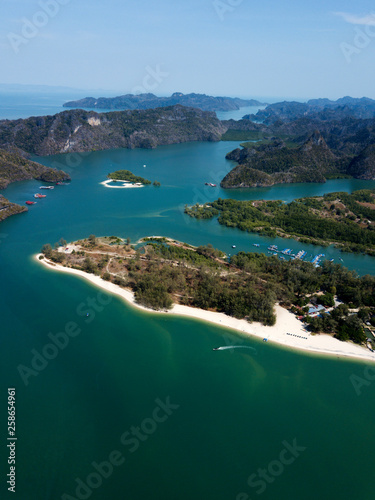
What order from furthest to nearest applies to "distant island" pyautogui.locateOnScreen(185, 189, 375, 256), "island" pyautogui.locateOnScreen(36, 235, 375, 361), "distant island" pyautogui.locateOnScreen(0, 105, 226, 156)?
"distant island" pyautogui.locateOnScreen(0, 105, 226, 156), "distant island" pyautogui.locateOnScreen(185, 189, 375, 256), "island" pyautogui.locateOnScreen(36, 235, 375, 361)

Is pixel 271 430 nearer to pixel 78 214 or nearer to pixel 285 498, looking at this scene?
pixel 285 498

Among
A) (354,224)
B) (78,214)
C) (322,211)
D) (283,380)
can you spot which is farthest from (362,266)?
(78,214)

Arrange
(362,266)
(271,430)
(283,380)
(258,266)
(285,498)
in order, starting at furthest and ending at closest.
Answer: (362,266) → (258,266) → (283,380) → (271,430) → (285,498)

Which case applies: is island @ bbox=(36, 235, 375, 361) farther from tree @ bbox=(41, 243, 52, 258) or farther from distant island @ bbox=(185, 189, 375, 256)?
distant island @ bbox=(185, 189, 375, 256)

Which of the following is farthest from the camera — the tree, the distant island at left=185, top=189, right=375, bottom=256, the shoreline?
the distant island at left=185, top=189, right=375, bottom=256

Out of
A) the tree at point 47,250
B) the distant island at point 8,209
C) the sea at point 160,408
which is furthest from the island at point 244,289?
the distant island at point 8,209

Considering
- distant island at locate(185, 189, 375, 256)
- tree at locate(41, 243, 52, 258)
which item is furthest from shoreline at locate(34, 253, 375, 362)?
distant island at locate(185, 189, 375, 256)

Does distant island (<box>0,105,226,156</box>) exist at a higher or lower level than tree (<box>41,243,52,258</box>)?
higher
